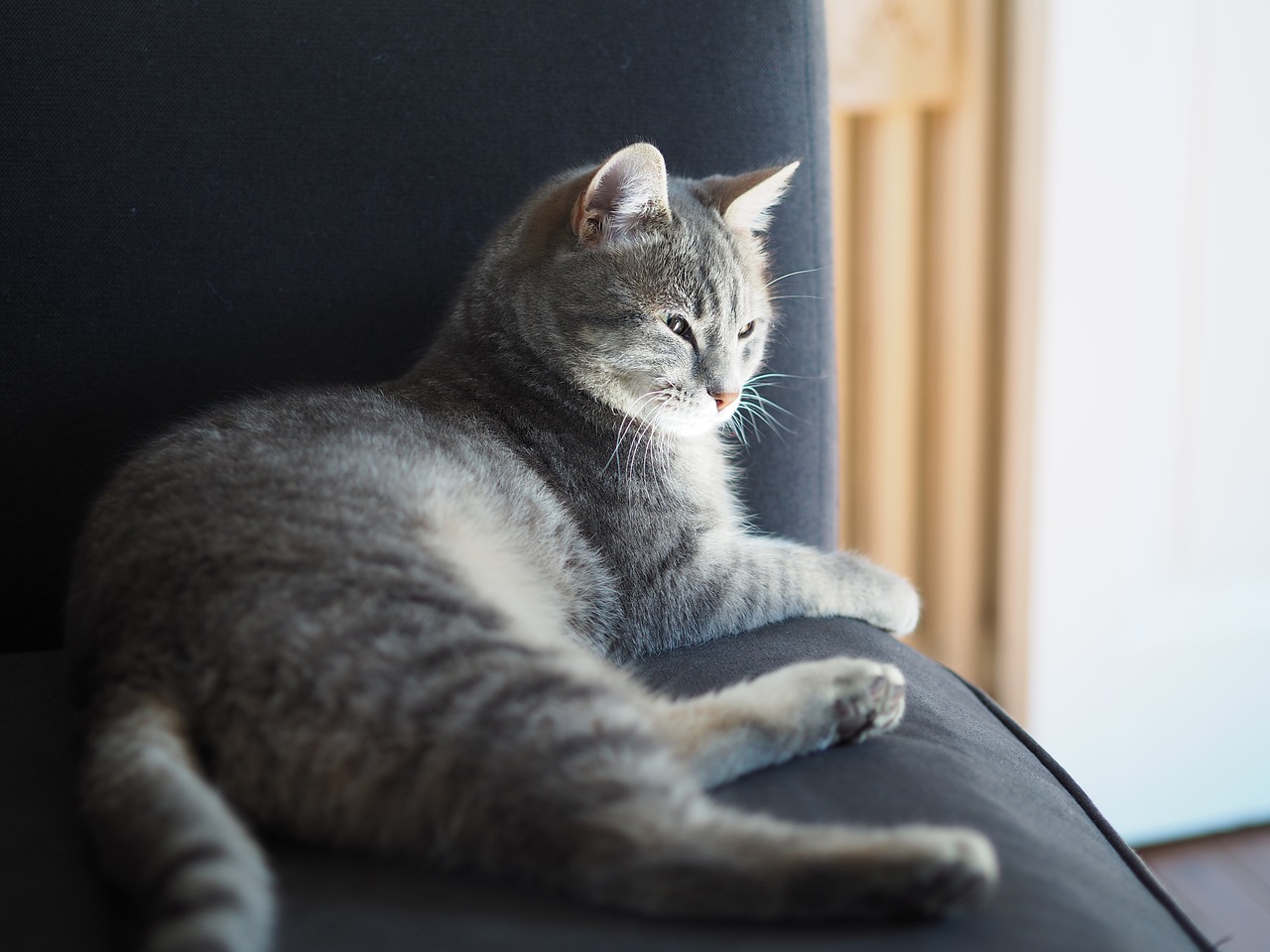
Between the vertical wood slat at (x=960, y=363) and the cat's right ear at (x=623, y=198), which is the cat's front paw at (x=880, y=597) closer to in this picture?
the cat's right ear at (x=623, y=198)

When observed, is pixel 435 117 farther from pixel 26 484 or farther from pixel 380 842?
pixel 380 842

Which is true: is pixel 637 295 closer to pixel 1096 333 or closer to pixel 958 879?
pixel 958 879

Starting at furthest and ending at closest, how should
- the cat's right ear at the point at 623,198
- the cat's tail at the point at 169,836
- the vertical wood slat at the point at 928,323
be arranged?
the vertical wood slat at the point at 928,323 → the cat's right ear at the point at 623,198 → the cat's tail at the point at 169,836

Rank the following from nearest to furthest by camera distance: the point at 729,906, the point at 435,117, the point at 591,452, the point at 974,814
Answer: the point at 729,906, the point at 974,814, the point at 591,452, the point at 435,117

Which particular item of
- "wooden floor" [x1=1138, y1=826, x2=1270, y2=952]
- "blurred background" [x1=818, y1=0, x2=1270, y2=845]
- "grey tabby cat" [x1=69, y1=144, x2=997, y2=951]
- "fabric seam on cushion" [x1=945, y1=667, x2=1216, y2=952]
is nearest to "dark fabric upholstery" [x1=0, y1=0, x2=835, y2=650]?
"grey tabby cat" [x1=69, y1=144, x2=997, y2=951]

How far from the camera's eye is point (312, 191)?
56.0 inches

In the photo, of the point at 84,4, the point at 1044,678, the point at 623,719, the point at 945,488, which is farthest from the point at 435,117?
the point at 1044,678

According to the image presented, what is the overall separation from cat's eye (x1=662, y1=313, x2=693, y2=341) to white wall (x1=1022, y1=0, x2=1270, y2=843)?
99cm

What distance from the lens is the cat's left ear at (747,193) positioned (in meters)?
1.36

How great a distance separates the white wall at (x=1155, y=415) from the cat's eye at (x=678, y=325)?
3.26ft

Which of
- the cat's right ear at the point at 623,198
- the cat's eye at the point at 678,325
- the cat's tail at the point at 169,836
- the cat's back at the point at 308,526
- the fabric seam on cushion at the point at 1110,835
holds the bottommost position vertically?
the fabric seam on cushion at the point at 1110,835

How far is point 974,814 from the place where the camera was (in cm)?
86

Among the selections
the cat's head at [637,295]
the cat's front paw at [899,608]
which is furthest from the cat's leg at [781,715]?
the cat's head at [637,295]

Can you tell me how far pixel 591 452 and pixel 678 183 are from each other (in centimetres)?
42
